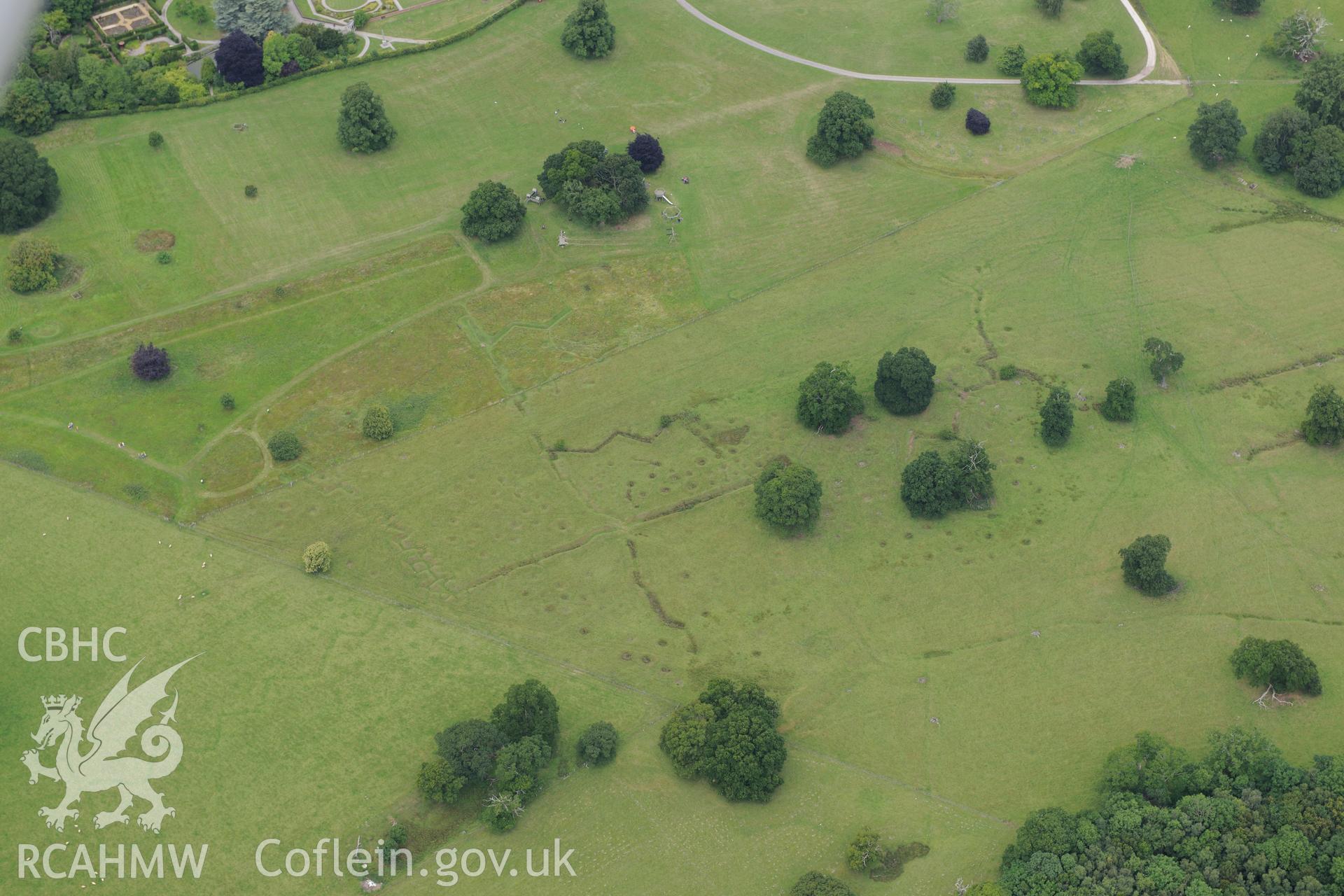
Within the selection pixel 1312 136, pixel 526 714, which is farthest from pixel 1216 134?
pixel 526 714

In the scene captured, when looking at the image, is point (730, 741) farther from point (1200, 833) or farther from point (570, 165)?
point (570, 165)

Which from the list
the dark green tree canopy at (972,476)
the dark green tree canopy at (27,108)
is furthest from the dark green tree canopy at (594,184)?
the dark green tree canopy at (27,108)

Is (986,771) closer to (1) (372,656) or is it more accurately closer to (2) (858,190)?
(1) (372,656)

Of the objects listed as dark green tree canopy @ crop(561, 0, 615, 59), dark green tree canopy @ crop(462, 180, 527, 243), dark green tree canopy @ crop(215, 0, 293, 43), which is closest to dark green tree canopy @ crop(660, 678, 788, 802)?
dark green tree canopy @ crop(462, 180, 527, 243)

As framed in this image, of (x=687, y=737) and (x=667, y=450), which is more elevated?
(x=667, y=450)

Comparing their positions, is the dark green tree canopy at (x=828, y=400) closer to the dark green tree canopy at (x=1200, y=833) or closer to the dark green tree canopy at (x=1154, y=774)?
the dark green tree canopy at (x=1154, y=774)

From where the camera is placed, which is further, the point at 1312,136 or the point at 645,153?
the point at 645,153
